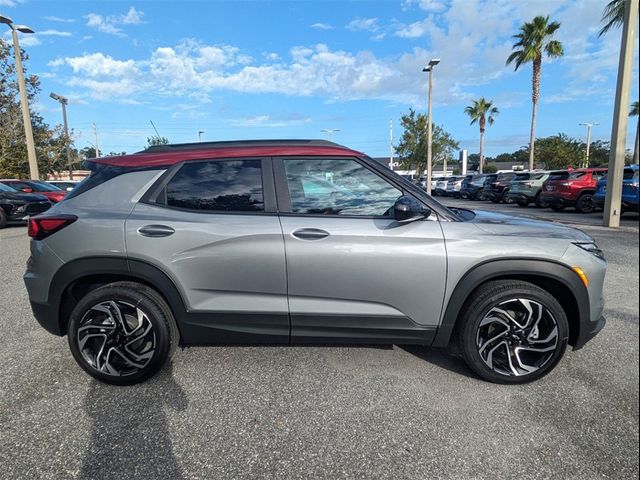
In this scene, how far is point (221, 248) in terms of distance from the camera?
8.71 ft

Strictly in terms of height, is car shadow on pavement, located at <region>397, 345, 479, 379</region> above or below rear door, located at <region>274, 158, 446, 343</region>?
below

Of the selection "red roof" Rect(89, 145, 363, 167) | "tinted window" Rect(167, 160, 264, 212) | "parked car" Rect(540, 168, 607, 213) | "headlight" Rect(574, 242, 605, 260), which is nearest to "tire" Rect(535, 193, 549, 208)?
"parked car" Rect(540, 168, 607, 213)

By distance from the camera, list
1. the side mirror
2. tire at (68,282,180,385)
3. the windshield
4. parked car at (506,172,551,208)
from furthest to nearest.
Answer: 1. parked car at (506,172,551,208)
2. the windshield
3. tire at (68,282,180,385)
4. the side mirror

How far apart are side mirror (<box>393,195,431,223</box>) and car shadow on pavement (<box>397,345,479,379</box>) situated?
127cm

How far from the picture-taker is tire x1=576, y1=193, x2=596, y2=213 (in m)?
13.1

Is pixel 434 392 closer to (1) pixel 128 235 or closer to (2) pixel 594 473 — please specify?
(2) pixel 594 473

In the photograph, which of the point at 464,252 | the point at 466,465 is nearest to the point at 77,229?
the point at 464,252

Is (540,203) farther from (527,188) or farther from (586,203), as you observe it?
(586,203)

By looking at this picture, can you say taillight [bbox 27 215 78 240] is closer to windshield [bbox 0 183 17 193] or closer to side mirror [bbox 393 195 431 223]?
side mirror [bbox 393 195 431 223]

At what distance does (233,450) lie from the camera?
2.17 meters

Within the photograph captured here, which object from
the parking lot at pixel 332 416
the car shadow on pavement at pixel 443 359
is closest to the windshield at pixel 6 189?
the parking lot at pixel 332 416

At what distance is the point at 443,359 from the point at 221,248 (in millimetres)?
2016

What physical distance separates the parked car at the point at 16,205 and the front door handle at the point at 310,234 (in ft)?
39.2

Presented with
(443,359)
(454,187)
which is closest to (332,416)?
(443,359)
